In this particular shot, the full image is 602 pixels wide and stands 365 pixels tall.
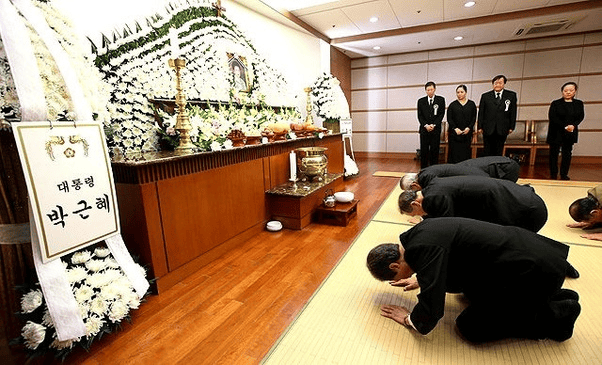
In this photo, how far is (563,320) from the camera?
1417 mm

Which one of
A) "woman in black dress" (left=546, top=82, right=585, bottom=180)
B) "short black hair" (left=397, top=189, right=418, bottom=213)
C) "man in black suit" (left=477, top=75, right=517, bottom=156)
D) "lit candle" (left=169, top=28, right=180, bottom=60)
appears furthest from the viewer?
"man in black suit" (left=477, top=75, right=517, bottom=156)

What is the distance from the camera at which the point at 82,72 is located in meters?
1.64

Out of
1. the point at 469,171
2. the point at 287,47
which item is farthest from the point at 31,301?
the point at 287,47

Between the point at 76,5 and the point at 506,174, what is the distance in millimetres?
3845

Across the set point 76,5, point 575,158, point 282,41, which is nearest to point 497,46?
point 575,158

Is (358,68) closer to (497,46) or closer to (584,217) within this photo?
(497,46)

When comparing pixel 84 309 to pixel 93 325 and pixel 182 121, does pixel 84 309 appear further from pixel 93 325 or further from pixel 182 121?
pixel 182 121

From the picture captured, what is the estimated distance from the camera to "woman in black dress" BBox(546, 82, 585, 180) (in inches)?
181

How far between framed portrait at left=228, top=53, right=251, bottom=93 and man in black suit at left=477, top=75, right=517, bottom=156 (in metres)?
3.70

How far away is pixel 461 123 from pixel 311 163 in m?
3.24

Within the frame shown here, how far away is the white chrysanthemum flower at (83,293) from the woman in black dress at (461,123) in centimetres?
536

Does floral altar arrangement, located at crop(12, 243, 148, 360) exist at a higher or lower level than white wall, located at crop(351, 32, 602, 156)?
lower

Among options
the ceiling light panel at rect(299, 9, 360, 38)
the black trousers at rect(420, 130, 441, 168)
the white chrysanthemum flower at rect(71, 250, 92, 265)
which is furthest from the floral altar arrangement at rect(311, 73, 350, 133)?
the white chrysanthemum flower at rect(71, 250, 92, 265)

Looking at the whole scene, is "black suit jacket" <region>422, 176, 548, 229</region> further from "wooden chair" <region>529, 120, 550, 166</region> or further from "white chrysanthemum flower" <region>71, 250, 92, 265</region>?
"wooden chair" <region>529, 120, 550, 166</region>
